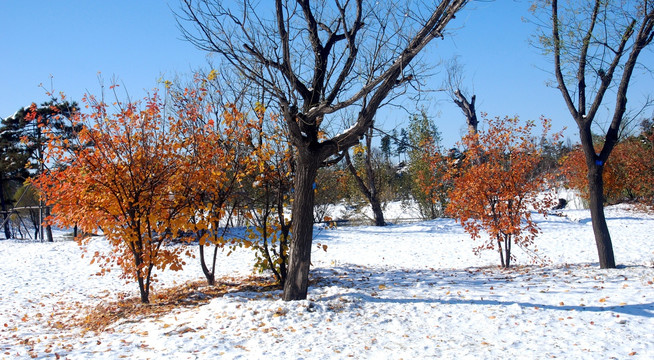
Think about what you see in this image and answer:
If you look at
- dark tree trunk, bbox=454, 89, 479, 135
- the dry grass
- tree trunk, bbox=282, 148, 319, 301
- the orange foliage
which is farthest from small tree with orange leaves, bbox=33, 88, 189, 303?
the orange foliage

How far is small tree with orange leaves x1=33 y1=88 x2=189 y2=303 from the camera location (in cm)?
632

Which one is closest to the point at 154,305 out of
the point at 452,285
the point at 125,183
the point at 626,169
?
the point at 125,183

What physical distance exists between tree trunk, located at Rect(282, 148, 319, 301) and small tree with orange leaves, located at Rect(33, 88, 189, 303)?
2.05 metres

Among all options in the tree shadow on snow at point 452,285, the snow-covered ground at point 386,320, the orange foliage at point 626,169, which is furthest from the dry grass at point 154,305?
the orange foliage at point 626,169

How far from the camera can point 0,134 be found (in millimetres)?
21156

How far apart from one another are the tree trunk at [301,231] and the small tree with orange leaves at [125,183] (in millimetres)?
2048

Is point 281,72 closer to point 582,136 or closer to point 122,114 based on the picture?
point 122,114

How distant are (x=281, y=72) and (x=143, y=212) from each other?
3.19m

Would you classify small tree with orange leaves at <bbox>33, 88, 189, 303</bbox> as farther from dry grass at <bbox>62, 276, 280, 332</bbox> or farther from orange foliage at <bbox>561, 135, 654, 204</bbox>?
orange foliage at <bbox>561, 135, 654, 204</bbox>

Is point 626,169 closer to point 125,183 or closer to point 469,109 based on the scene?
point 469,109

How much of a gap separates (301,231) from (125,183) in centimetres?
299

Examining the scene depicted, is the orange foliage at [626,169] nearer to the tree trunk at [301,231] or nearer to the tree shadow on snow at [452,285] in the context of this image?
the tree shadow on snow at [452,285]

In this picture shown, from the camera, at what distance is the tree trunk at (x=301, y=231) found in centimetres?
581

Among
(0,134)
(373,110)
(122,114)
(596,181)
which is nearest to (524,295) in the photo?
(596,181)
